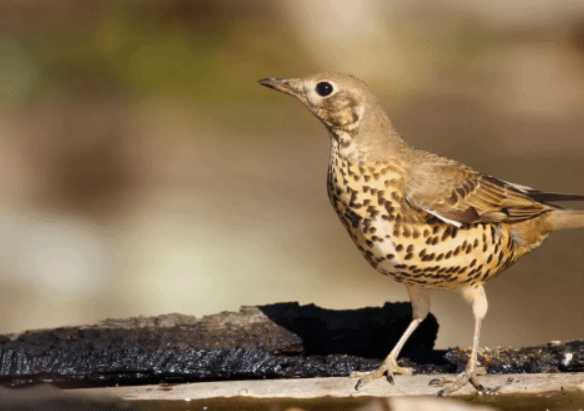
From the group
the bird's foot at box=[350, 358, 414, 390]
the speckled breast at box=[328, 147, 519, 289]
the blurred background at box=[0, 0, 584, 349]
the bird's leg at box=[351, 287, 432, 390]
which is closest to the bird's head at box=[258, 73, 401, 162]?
the speckled breast at box=[328, 147, 519, 289]

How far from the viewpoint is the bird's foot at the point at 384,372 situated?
20.9ft

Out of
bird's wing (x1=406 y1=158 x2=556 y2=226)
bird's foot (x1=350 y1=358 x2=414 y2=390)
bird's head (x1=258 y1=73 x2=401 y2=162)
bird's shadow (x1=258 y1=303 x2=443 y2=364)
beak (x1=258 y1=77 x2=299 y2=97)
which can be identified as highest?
beak (x1=258 y1=77 x2=299 y2=97)

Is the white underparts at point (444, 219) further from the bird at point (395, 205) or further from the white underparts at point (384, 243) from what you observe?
the white underparts at point (384, 243)

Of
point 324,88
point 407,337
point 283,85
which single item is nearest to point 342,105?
point 324,88

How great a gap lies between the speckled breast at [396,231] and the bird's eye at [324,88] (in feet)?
1.09

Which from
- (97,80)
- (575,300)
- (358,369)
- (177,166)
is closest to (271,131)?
(177,166)

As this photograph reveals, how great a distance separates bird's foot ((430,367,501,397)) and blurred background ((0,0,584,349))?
3705mm

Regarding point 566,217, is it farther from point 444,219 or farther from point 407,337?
point 407,337

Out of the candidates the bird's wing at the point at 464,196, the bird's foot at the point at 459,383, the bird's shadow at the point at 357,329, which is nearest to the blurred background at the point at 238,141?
the bird's shadow at the point at 357,329

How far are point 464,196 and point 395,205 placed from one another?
0.52 m

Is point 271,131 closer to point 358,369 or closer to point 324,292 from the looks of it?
point 324,292

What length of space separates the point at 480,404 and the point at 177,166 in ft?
29.8

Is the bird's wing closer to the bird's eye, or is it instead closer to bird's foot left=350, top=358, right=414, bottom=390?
the bird's eye

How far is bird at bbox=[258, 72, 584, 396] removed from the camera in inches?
249
